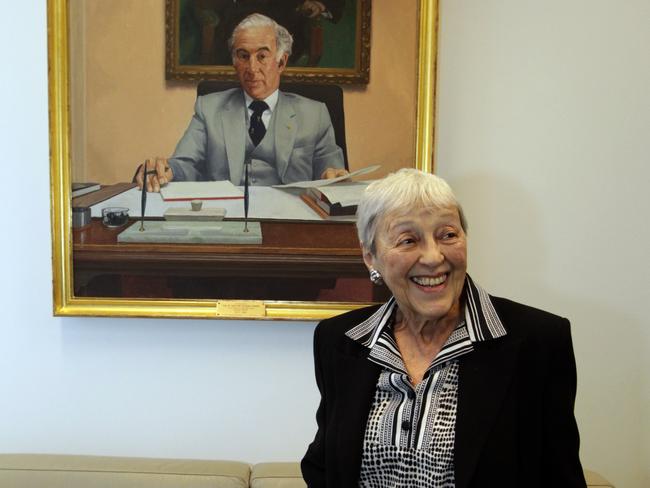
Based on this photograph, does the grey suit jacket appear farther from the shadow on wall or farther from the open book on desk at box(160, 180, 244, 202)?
the shadow on wall

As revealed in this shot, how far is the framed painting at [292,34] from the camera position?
2463 mm

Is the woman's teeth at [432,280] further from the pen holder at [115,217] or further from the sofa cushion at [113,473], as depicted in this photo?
the pen holder at [115,217]

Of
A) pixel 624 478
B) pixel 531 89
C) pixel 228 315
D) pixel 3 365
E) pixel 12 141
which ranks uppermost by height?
pixel 531 89

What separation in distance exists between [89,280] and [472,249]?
4.03 feet

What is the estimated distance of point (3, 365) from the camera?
2584mm

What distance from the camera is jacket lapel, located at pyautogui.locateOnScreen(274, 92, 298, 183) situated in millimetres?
2500

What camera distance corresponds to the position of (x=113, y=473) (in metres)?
2.29

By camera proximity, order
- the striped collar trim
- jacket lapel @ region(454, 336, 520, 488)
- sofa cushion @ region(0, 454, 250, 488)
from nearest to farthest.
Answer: jacket lapel @ region(454, 336, 520, 488) < the striped collar trim < sofa cushion @ region(0, 454, 250, 488)

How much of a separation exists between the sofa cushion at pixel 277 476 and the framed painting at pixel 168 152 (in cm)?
46

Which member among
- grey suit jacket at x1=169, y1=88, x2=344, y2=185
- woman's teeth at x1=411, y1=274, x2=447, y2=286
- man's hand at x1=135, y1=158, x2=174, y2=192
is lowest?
woman's teeth at x1=411, y1=274, x2=447, y2=286

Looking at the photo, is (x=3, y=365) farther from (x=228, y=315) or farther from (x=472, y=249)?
(x=472, y=249)

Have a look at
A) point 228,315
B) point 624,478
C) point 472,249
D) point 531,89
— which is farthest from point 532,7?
point 624,478

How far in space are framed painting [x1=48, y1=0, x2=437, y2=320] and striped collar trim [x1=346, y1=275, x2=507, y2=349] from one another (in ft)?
1.92

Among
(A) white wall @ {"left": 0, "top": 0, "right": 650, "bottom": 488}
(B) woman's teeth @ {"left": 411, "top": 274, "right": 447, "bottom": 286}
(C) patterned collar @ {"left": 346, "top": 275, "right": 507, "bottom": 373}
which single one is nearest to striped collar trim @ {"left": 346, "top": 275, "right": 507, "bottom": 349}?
(C) patterned collar @ {"left": 346, "top": 275, "right": 507, "bottom": 373}
